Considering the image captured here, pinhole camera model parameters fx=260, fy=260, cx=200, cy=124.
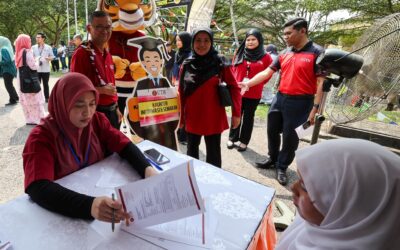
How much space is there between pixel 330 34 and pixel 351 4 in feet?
8.37

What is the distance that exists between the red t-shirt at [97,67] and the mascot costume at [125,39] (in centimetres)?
23

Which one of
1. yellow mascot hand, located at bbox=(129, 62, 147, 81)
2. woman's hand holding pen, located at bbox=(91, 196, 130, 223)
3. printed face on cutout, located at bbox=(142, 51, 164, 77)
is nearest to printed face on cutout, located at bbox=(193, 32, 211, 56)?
printed face on cutout, located at bbox=(142, 51, 164, 77)

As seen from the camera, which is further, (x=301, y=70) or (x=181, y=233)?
(x=301, y=70)

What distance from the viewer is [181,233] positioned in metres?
0.95

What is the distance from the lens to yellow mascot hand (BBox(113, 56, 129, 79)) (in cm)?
251

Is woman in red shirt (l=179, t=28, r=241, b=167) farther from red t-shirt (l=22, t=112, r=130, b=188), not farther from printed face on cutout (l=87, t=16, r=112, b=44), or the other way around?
red t-shirt (l=22, t=112, r=130, b=188)

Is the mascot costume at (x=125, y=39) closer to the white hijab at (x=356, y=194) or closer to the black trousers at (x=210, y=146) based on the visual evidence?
the black trousers at (x=210, y=146)

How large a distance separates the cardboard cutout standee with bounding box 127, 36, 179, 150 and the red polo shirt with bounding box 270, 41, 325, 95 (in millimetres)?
1179

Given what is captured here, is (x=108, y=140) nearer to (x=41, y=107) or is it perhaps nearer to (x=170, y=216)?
(x=170, y=216)

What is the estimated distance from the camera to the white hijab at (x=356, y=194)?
27.8 inches

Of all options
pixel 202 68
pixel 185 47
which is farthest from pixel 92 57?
pixel 185 47

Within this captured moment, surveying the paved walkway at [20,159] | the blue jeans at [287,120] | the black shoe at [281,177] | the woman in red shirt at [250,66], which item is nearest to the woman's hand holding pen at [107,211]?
the paved walkway at [20,159]

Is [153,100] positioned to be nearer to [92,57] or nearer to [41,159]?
[92,57]

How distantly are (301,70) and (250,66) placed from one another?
1.12 m
